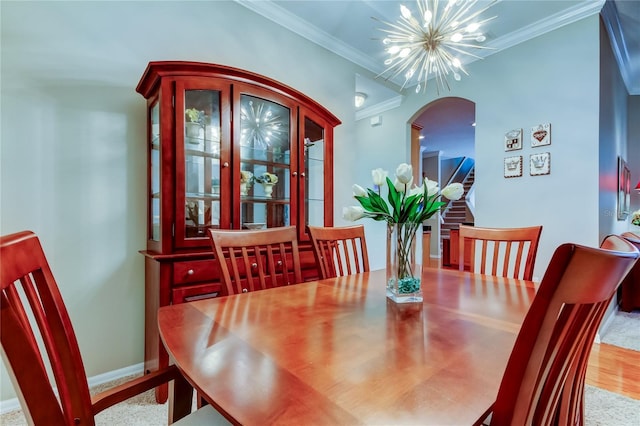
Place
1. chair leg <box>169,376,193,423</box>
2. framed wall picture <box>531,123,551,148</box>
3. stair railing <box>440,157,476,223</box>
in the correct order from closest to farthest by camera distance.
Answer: chair leg <box>169,376,193,423</box>, framed wall picture <box>531,123,551,148</box>, stair railing <box>440,157,476,223</box>

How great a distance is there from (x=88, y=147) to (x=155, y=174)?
1.26 feet

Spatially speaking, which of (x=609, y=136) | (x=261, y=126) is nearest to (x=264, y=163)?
(x=261, y=126)

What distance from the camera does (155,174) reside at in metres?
1.81

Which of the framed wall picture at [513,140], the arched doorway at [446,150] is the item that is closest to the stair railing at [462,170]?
the arched doorway at [446,150]

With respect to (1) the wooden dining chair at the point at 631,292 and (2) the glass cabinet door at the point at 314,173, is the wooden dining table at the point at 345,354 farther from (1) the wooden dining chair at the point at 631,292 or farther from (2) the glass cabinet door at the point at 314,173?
(1) the wooden dining chair at the point at 631,292

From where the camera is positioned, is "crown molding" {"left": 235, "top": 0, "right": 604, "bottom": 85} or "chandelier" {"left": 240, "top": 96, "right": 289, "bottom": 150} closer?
"chandelier" {"left": 240, "top": 96, "right": 289, "bottom": 150}

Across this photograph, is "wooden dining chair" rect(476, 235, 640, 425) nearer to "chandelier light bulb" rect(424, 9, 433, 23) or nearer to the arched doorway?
"chandelier light bulb" rect(424, 9, 433, 23)

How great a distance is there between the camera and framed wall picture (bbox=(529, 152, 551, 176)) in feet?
8.75

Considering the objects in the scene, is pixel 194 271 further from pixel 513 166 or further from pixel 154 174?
pixel 513 166

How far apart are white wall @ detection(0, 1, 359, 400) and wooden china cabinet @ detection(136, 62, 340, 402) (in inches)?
5.3

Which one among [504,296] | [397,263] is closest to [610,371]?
[504,296]

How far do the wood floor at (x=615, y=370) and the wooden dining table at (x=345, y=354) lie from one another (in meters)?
1.37

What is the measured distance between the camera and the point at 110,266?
5.90 feet

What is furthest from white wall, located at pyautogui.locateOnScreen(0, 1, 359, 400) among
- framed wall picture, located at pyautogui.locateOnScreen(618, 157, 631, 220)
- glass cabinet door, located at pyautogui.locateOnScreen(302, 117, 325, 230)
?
→ framed wall picture, located at pyautogui.locateOnScreen(618, 157, 631, 220)
